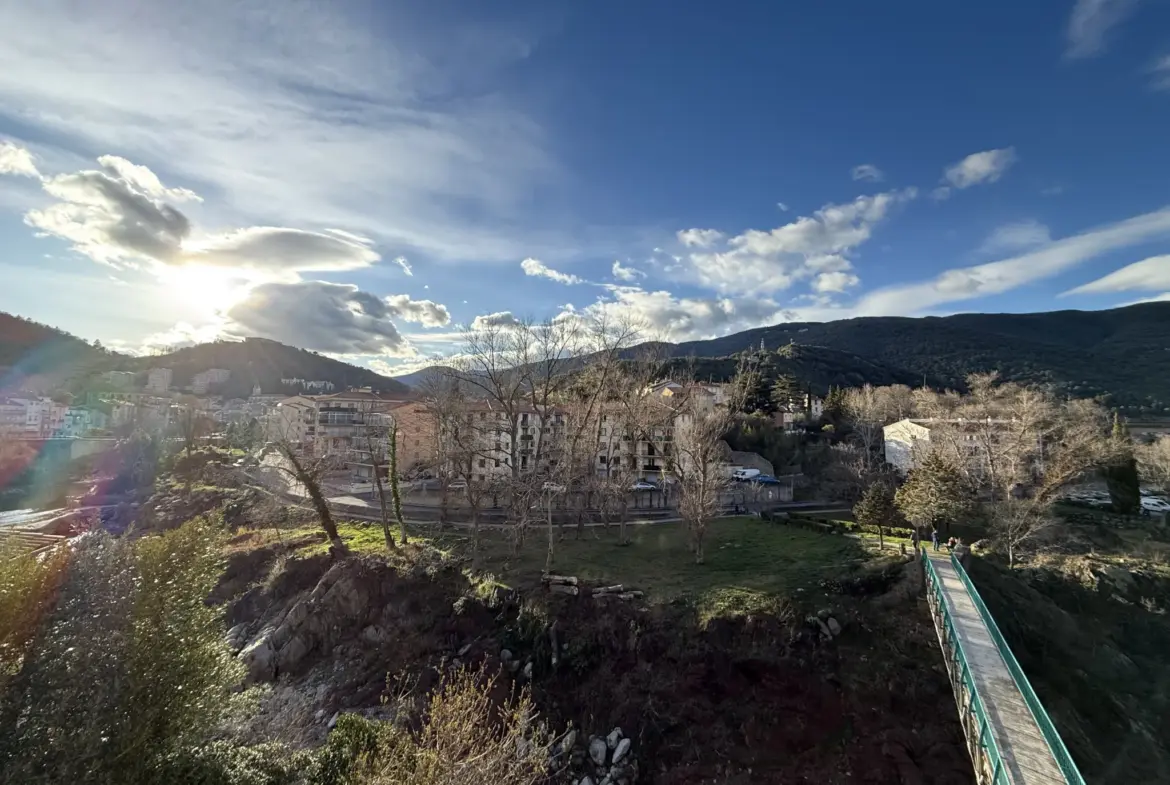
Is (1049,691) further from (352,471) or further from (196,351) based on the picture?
(196,351)

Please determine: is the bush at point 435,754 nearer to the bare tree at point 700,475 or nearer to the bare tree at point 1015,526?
the bare tree at point 700,475

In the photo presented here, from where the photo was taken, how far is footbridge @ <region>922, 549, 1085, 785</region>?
11031mm

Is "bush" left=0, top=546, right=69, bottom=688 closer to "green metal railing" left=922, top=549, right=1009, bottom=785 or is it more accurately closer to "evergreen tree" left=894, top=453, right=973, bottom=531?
"green metal railing" left=922, top=549, right=1009, bottom=785

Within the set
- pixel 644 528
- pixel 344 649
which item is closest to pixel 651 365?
pixel 644 528

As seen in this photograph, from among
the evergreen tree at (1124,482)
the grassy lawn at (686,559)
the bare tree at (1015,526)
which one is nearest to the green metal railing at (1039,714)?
the grassy lawn at (686,559)

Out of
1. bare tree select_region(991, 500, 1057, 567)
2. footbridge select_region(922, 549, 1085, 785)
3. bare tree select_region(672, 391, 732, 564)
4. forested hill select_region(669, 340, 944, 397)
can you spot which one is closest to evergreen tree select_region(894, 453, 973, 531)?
footbridge select_region(922, 549, 1085, 785)

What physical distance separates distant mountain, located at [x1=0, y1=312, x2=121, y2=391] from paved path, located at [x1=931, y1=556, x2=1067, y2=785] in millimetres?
160685

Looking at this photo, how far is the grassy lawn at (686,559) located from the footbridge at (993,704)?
486 centimetres

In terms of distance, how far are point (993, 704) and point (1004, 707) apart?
0.70 ft

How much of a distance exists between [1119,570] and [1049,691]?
12.8m

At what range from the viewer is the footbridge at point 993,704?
11.0 meters

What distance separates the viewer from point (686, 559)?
90.0ft

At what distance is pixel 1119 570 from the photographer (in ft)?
89.4

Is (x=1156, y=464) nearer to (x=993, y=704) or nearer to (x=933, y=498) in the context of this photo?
(x=933, y=498)
